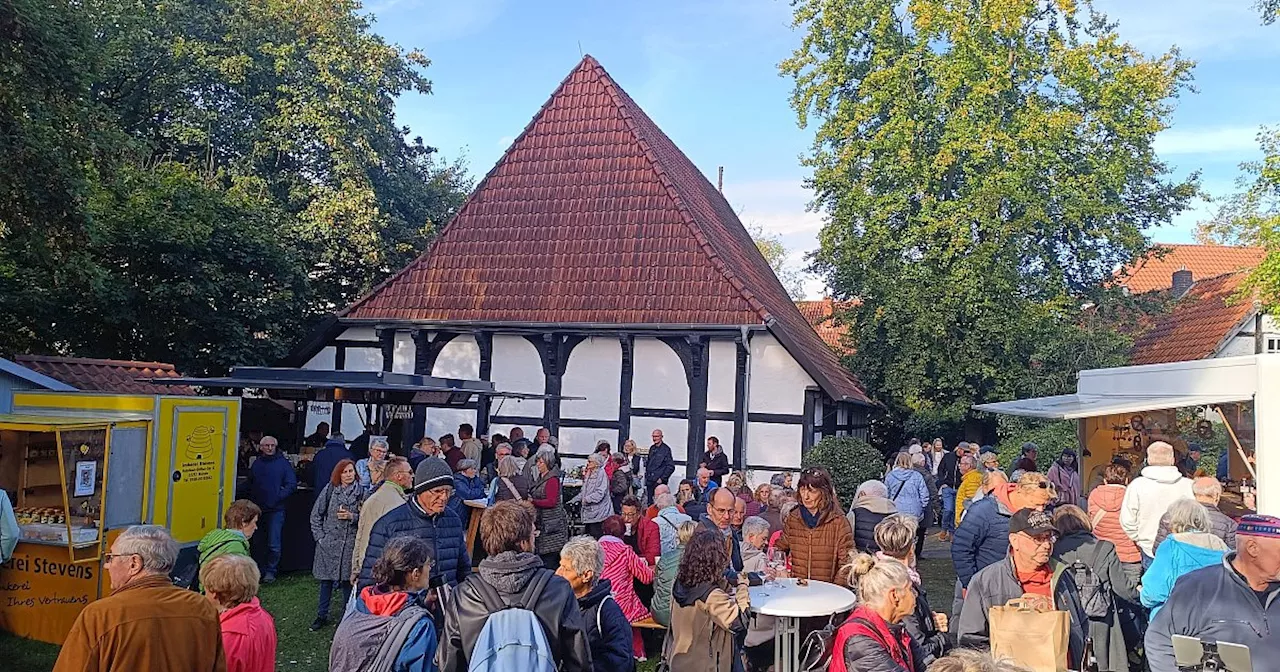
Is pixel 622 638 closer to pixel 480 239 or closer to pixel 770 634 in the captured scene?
pixel 770 634

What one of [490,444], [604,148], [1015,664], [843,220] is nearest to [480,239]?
[604,148]

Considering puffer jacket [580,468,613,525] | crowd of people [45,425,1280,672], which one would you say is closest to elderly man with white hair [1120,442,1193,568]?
crowd of people [45,425,1280,672]

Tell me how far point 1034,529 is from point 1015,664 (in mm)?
2012

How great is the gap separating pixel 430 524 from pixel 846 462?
9.41 meters

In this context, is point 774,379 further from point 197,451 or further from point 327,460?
point 197,451

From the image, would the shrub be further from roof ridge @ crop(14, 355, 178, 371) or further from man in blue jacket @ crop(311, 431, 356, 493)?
roof ridge @ crop(14, 355, 178, 371)

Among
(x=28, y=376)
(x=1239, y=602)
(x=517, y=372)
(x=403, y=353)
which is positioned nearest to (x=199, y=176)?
(x=403, y=353)

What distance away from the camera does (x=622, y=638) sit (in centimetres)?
414

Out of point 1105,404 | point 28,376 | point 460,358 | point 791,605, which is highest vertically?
point 460,358

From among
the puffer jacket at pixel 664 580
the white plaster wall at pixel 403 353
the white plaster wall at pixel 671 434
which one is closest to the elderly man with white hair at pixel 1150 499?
the puffer jacket at pixel 664 580

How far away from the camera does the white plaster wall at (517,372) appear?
1614 centimetres

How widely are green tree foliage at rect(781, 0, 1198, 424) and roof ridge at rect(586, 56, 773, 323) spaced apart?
4.58 m

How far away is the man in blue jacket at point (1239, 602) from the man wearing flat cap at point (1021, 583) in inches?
30.6

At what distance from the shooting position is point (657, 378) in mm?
15625
